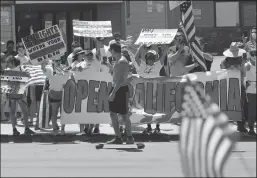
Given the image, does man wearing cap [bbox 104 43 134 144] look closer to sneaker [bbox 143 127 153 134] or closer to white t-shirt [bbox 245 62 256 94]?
sneaker [bbox 143 127 153 134]

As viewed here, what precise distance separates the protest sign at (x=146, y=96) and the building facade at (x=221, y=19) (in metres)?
7.53

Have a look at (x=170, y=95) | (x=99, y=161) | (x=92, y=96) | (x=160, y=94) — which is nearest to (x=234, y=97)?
(x=170, y=95)

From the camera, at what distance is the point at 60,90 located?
45.2 ft

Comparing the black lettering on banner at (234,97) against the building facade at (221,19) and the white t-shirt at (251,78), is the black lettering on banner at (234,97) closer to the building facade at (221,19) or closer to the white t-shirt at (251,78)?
the white t-shirt at (251,78)

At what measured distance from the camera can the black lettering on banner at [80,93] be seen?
1390 cm

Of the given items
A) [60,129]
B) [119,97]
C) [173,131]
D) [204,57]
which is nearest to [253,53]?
[204,57]

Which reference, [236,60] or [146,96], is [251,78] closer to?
[236,60]

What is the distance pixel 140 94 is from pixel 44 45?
7.56 ft

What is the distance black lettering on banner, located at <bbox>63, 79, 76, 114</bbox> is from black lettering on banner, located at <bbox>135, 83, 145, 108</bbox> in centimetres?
126

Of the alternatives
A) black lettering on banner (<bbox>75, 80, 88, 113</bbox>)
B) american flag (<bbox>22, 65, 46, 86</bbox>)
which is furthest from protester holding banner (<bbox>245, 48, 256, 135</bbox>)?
american flag (<bbox>22, 65, 46, 86</bbox>)

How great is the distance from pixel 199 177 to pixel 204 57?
35.3ft

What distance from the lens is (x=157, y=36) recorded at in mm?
15414

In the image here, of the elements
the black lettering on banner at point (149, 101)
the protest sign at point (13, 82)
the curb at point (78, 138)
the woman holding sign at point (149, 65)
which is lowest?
the curb at point (78, 138)

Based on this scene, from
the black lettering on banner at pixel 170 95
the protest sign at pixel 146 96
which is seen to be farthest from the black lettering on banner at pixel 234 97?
the black lettering on banner at pixel 170 95
